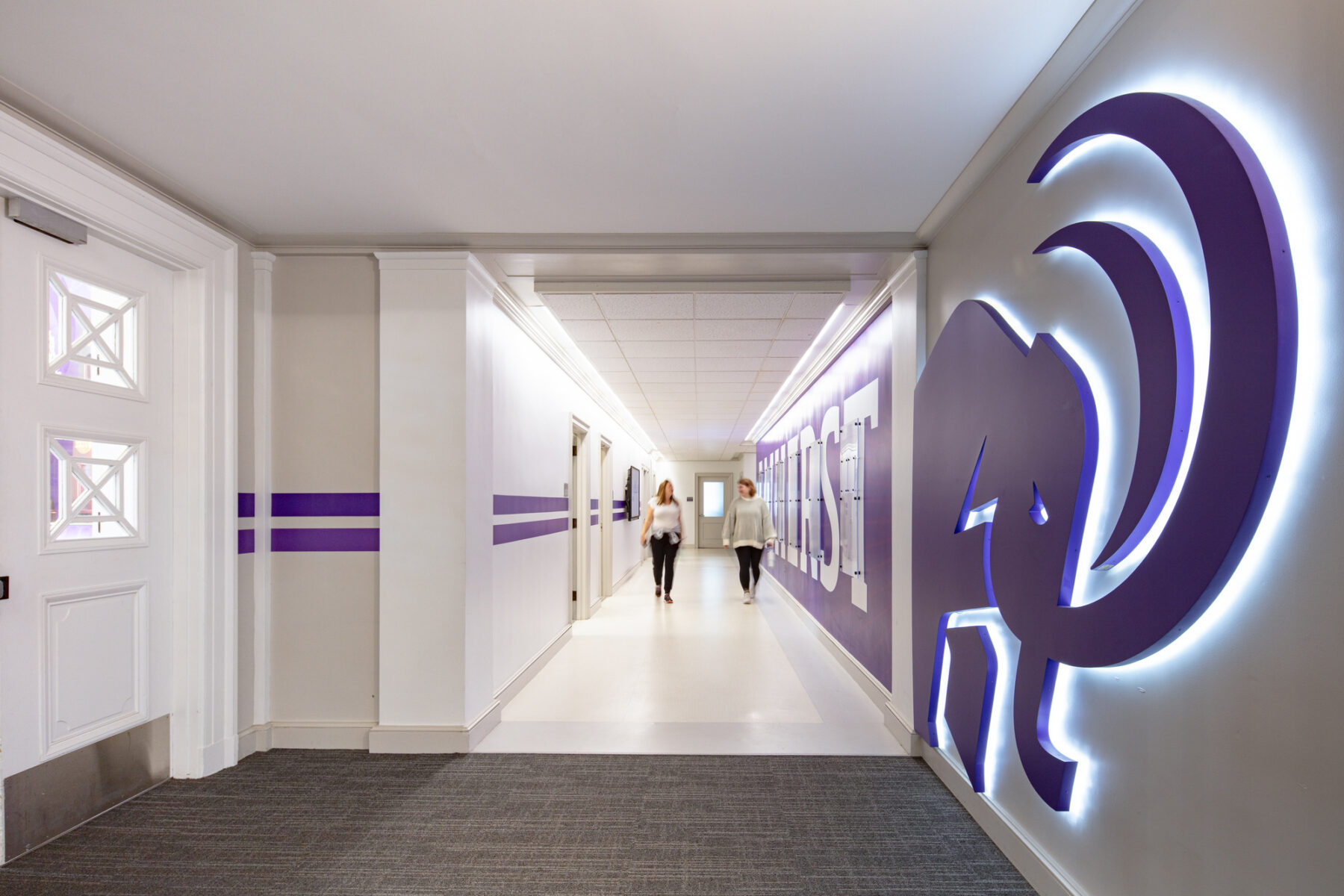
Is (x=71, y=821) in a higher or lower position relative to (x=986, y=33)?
lower

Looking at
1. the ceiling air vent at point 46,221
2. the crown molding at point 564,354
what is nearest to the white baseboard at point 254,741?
the ceiling air vent at point 46,221

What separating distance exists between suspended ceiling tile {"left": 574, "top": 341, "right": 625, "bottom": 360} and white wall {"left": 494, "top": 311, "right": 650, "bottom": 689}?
1.05 ft

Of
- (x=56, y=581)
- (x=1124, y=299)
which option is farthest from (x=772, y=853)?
(x=56, y=581)

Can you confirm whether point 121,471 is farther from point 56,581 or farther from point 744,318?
point 744,318

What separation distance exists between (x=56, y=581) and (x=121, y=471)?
535mm

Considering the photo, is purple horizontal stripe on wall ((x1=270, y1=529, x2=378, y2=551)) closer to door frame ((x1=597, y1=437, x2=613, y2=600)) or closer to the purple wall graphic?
the purple wall graphic

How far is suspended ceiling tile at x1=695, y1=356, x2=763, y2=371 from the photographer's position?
6.26 meters

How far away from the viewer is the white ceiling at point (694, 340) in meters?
4.53

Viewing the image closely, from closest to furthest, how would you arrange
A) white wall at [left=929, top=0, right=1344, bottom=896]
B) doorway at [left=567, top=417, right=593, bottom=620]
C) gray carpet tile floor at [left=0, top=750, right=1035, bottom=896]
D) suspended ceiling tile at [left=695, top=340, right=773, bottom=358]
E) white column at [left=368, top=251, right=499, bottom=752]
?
white wall at [left=929, top=0, right=1344, bottom=896] → gray carpet tile floor at [left=0, top=750, right=1035, bottom=896] → white column at [left=368, top=251, right=499, bottom=752] → suspended ceiling tile at [left=695, top=340, right=773, bottom=358] → doorway at [left=567, top=417, right=593, bottom=620]

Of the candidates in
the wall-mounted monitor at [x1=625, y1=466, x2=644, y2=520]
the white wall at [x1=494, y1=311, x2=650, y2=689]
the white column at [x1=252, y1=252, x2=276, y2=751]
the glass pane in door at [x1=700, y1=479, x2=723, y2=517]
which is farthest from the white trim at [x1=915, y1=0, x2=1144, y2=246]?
the glass pane in door at [x1=700, y1=479, x2=723, y2=517]

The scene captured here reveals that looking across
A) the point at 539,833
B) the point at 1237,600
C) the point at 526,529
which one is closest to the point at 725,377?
the point at 526,529

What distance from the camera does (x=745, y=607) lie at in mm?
8461

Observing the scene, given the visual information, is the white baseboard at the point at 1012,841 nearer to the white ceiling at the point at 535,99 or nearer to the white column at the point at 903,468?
the white column at the point at 903,468

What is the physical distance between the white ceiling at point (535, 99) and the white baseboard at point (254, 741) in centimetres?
258
